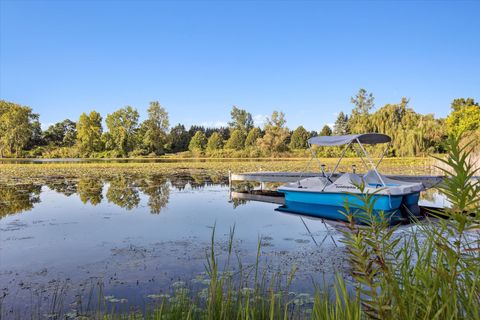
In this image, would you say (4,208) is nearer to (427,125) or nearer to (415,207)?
(415,207)

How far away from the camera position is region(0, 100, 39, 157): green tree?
60.3 metres

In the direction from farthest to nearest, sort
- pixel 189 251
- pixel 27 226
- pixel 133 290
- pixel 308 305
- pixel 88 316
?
pixel 27 226, pixel 189 251, pixel 133 290, pixel 308 305, pixel 88 316

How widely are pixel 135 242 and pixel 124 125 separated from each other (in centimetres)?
5997

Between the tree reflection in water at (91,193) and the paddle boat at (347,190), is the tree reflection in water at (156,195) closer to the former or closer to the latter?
the tree reflection in water at (91,193)

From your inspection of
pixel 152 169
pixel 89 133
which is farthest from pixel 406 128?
pixel 89 133

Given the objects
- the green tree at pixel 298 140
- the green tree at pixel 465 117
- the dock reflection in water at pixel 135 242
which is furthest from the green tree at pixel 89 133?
the green tree at pixel 465 117

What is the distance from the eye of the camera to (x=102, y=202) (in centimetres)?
1174

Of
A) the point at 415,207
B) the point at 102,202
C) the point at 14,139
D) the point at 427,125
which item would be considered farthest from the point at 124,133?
the point at 415,207

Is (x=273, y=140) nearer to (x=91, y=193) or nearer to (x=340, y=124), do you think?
(x=340, y=124)

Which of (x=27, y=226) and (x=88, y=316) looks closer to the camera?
(x=88, y=316)

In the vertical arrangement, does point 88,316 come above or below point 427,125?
below

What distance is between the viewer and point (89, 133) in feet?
208

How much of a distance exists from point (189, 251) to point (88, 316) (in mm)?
2685

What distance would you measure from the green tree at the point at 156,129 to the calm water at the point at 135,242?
4764cm
